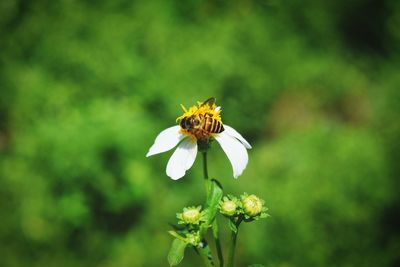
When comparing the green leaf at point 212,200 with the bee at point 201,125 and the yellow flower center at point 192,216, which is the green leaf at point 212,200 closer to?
the yellow flower center at point 192,216

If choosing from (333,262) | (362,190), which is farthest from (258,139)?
(333,262)

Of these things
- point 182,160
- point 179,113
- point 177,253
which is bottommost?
point 177,253

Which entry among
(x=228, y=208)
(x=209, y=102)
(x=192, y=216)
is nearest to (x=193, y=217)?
(x=192, y=216)

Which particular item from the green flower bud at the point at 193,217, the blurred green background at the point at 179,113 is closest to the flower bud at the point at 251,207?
the green flower bud at the point at 193,217

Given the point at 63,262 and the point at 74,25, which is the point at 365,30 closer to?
the point at 74,25

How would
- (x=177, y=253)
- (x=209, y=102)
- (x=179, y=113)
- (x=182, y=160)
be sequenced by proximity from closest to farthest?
(x=177, y=253) → (x=182, y=160) → (x=209, y=102) → (x=179, y=113)

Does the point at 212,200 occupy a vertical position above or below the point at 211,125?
below

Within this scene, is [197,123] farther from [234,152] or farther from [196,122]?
[234,152]

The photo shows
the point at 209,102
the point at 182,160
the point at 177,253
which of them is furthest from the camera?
the point at 209,102

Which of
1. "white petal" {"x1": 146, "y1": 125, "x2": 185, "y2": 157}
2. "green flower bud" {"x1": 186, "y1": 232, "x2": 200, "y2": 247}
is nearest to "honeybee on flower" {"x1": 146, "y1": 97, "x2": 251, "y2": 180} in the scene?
"white petal" {"x1": 146, "y1": 125, "x2": 185, "y2": 157}
